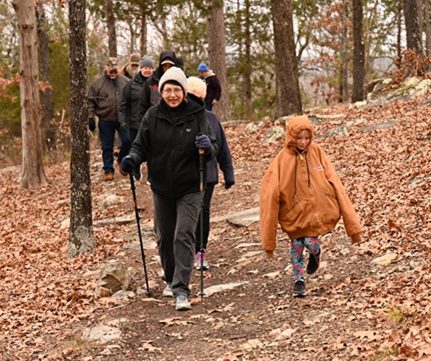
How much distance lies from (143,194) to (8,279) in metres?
4.17

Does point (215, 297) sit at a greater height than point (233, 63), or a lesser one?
lesser

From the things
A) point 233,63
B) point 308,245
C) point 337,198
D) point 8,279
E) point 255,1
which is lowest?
point 8,279

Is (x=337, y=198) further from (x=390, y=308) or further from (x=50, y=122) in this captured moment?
(x=50, y=122)

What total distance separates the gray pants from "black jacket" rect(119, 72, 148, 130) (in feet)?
17.7

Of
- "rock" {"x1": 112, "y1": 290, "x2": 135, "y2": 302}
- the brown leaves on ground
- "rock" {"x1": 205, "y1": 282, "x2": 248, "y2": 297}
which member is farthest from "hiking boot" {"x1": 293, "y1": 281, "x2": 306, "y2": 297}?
"rock" {"x1": 112, "y1": 290, "x2": 135, "y2": 302}

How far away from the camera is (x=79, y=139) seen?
10.0 meters

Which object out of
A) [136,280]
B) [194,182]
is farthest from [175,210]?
[136,280]

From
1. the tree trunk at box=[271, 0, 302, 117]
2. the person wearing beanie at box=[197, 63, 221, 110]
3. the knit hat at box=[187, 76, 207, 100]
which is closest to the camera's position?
the knit hat at box=[187, 76, 207, 100]

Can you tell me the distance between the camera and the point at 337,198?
6723 mm

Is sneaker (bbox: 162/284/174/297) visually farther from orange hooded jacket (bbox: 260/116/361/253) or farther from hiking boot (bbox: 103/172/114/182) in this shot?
hiking boot (bbox: 103/172/114/182)

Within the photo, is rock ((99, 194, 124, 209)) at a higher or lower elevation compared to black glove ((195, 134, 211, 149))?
lower

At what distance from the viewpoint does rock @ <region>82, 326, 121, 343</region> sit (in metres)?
6.41

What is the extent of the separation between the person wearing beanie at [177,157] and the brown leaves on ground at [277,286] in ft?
1.93

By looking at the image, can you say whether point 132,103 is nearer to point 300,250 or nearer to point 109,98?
point 109,98
